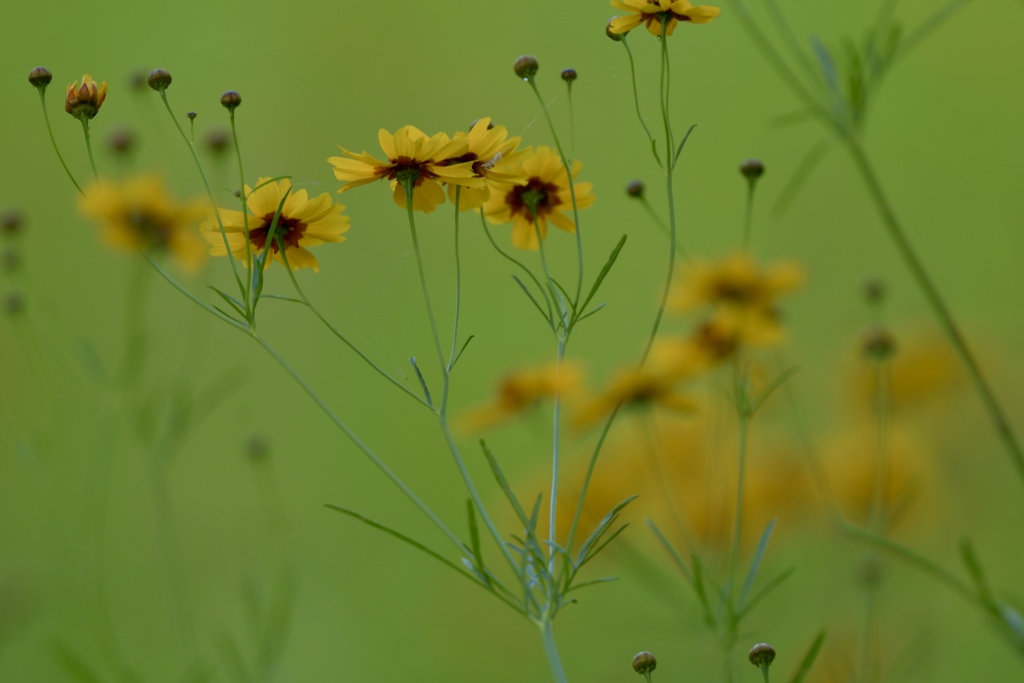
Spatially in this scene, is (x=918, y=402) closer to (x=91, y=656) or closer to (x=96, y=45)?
(x=91, y=656)

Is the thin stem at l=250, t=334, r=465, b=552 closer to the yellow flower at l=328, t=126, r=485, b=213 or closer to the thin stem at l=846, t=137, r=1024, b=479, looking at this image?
the yellow flower at l=328, t=126, r=485, b=213

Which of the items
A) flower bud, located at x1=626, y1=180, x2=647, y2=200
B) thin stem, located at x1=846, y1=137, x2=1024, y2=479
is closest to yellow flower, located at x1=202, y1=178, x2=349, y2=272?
flower bud, located at x1=626, y1=180, x2=647, y2=200

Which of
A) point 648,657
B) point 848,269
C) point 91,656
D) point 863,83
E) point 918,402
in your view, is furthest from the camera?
point 848,269

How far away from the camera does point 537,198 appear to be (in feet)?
2.09

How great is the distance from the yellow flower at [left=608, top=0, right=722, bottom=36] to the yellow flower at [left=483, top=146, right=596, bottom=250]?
8cm

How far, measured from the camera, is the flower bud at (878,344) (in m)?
0.80

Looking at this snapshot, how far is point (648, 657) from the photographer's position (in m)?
0.49

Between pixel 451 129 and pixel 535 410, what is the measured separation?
3.86ft

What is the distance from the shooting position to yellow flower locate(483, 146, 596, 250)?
621 millimetres

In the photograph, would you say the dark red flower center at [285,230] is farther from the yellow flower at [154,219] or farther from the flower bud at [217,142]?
the yellow flower at [154,219]

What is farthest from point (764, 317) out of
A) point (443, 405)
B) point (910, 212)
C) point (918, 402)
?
point (910, 212)

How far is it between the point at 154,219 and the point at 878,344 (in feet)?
2.28

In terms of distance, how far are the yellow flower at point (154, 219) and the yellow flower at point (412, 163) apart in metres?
0.49

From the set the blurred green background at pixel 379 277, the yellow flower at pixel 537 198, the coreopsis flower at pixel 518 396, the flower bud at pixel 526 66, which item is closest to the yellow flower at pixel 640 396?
the coreopsis flower at pixel 518 396
